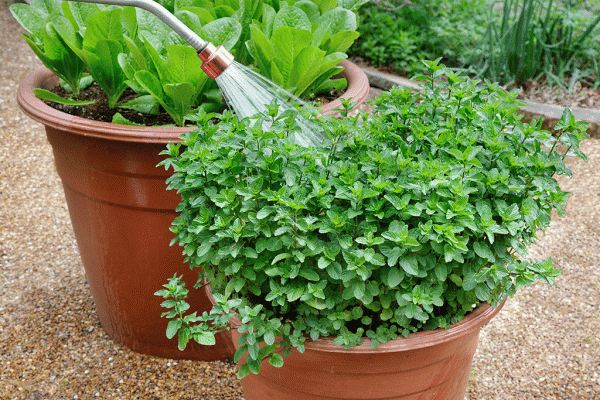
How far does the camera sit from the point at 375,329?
4.22ft

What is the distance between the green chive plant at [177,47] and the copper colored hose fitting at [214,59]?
0.76 feet

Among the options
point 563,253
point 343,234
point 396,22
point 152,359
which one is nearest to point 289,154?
point 343,234

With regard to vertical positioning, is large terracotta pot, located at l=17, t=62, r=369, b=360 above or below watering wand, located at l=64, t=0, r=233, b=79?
below

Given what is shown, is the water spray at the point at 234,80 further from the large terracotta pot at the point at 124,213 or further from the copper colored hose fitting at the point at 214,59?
the large terracotta pot at the point at 124,213

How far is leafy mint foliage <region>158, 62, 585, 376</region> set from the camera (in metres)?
1.12

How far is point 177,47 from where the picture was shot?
5.01 feet

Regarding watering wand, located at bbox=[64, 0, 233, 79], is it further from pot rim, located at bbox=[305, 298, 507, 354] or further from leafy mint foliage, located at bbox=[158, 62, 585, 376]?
pot rim, located at bbox=[305, 298, 507, 354]

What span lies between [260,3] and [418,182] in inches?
43.8

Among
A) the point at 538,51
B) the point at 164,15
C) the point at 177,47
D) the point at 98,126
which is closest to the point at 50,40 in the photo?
the point at 98,126

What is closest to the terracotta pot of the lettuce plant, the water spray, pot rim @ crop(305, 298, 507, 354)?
pot rim @ crop(305, 298, 507, 354)

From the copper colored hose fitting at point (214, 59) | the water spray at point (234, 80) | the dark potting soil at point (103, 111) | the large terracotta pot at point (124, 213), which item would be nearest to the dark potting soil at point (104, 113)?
the dark potting soil at point (103, 111)

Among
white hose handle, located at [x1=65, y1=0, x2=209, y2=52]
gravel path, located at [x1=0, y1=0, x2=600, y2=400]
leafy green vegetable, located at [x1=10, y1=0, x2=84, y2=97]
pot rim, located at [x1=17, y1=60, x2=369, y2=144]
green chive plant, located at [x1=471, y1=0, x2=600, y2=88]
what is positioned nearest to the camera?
white hose handle, located at [x1=65, y1=0, x2=209, y2=52]

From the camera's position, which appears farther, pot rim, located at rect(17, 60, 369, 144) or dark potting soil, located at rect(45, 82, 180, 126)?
dark potting soil, located at rect(45, 82, 180, 126)

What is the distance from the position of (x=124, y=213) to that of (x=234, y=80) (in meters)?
0.60
